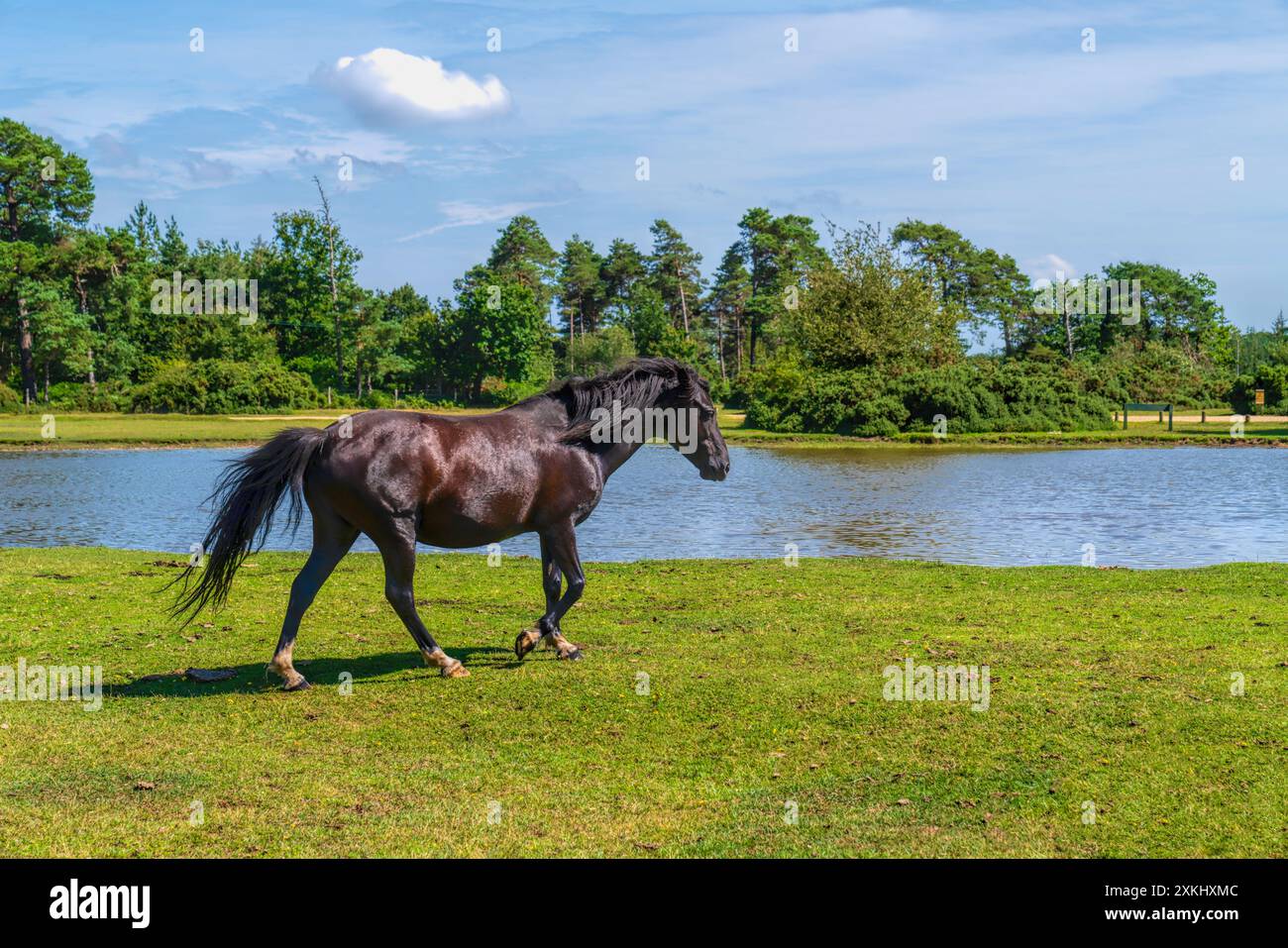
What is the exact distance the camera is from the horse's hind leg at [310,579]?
29.8 ft

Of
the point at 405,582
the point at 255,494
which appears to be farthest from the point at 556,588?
the point at 255,494

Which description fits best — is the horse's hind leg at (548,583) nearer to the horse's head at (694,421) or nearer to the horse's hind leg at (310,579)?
the horse's head at (694,421)

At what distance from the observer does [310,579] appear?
9148mm

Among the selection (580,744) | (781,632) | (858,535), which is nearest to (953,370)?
(858,535)

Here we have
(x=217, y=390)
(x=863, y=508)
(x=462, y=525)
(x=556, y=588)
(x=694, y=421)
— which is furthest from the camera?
(x=217, y=390)

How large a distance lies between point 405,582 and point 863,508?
59.4ft

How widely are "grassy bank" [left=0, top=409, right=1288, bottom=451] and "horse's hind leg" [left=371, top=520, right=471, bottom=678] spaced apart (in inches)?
1347

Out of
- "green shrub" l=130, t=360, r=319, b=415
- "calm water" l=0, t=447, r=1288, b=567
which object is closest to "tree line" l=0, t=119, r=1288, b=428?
"green shrub" l=130, t=360, r=319, b=415

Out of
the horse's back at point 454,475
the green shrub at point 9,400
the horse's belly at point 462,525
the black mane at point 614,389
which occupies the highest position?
the green shrub at point 9,400

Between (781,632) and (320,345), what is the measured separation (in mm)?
71098

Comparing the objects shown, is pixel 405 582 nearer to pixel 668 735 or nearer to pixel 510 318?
pixel 668 735

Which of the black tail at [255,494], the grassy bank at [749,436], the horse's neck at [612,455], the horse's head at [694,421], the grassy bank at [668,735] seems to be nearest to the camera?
the grassy bank at [668,735]

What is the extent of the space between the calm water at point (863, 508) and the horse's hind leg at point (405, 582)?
936 cm

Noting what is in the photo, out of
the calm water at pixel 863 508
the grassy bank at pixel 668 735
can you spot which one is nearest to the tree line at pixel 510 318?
the calm water at pixel 863 508
